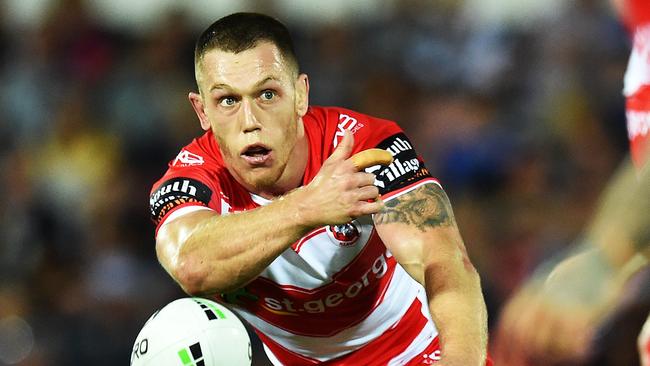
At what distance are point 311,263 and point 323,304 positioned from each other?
218 millimetres

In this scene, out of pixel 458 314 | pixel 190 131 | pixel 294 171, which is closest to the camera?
pixel 458 314

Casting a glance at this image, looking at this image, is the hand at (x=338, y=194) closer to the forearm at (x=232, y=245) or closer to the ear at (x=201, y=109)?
the forearm at (x=232, y=245)

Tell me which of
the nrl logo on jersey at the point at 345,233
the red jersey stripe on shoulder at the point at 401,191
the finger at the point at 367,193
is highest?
the finger at the point at 367,193

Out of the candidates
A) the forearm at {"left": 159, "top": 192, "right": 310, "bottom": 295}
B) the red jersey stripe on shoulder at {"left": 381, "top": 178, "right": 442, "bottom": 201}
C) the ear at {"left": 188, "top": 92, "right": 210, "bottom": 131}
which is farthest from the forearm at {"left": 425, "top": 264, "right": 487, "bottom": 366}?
the ear at {"left": 188, "top": 92, "right": 210, "bottom": 131}

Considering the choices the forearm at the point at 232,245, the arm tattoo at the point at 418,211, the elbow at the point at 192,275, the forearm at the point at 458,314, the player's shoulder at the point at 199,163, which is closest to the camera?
the forearm at the point at 458,314

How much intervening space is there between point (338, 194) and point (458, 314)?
61 centimetres

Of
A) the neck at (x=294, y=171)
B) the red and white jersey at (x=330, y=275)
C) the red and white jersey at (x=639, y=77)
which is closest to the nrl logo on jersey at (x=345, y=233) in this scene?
the red and white jersey at (x=330, y=275)

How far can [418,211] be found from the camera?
4113 mm

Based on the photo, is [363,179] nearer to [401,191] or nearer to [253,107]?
[401,191]

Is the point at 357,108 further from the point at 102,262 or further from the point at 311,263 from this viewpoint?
the point at 311,263

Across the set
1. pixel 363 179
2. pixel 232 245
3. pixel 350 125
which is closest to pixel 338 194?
pixel 363 179

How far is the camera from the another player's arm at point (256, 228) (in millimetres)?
3652

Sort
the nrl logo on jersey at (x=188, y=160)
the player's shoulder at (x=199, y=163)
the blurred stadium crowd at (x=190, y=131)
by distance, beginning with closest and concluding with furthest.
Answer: the player's shoulder at (x=199, y=163)
the nrl logo on jersey at (x=188, y=160)
the blurred stadium crowd at (x=190, y=131)

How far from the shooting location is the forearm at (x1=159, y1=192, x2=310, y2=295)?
3.74 metres
